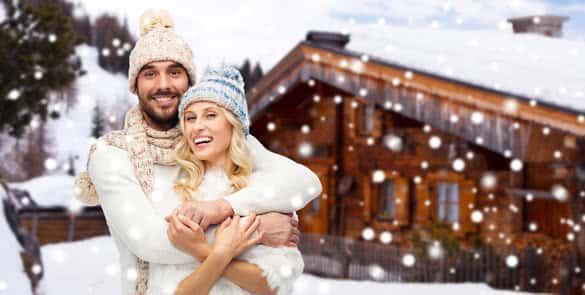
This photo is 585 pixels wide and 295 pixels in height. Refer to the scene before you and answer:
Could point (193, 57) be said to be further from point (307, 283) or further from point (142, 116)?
point (307, 283)

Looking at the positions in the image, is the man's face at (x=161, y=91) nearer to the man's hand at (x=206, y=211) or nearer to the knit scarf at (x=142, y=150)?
the knit scarf at (x=142, y=150)

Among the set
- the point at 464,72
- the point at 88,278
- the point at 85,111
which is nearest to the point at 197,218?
the point at 464,72

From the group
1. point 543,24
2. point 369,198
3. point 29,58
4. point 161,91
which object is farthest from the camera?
point 29,58

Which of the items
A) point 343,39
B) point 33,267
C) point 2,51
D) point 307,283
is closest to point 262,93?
point 343,39

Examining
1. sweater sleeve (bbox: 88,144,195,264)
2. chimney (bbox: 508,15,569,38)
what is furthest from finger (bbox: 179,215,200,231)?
chimney (bbox: 508,15,569,38)

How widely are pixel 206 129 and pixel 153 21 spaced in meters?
0.71

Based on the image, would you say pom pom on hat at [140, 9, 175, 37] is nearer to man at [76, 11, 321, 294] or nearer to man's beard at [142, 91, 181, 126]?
man at [76, 11, 321, 294]

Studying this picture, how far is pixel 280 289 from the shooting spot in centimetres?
293

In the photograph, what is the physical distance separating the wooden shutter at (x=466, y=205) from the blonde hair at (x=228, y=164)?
378 inches

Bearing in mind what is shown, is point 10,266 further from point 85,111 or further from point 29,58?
point 85,111

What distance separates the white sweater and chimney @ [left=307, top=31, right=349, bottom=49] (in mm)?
9839

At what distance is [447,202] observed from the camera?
41.3 feet

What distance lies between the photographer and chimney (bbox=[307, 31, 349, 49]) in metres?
12.7

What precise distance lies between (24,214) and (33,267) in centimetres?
1207
